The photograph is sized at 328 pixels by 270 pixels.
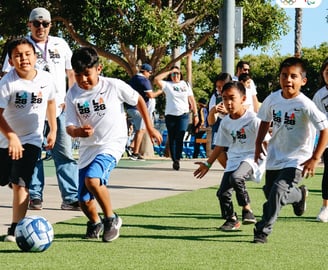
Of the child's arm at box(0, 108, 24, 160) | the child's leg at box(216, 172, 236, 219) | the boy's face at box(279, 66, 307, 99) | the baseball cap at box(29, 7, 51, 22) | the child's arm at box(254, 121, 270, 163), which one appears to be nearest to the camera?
the child's arm at box(0, 108, 24, 160)

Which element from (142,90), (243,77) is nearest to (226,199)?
(243,77)

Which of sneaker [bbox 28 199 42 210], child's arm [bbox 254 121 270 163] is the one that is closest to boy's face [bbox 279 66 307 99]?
child's arm [bbox 254 121 270 163]

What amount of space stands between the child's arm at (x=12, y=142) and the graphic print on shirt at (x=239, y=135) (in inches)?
94.8

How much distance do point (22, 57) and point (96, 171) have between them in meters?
1.16

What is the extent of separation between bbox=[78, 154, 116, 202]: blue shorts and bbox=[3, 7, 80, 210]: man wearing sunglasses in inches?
88.0

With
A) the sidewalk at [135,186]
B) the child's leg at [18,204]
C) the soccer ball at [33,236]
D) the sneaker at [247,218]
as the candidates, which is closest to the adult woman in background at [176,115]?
the sidewalk at [135,186]

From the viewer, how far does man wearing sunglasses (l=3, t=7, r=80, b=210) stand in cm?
1067

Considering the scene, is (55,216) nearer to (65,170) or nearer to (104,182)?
(65,170)

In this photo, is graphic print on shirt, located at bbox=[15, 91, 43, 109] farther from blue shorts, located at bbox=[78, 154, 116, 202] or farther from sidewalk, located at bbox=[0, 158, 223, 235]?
sidewalk, located at bbox=[0, 158, 223, 235]

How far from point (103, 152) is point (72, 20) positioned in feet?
52.6

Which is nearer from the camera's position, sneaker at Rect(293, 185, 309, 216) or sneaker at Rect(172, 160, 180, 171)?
sneaker at Rect(293, 185, 309, 216)

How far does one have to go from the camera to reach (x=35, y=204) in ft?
35.8

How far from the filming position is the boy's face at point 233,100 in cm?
968

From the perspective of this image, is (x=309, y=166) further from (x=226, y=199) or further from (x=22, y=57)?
(x=22, y=57)
